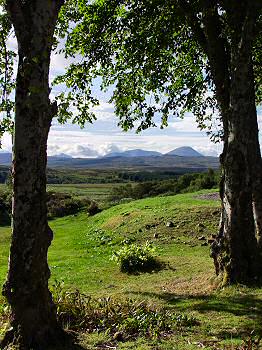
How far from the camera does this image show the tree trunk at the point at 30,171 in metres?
8.66

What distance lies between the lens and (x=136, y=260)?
21.4 metres

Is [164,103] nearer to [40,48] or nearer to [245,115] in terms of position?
[245,115]

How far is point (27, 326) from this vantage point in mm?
8984

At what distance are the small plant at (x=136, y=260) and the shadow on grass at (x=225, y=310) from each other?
6453mm

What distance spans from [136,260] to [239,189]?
876 centimetres

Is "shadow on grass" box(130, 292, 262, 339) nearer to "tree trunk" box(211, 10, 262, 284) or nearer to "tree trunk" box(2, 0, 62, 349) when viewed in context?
"tree trunk" box(211, 10, 262, 284)

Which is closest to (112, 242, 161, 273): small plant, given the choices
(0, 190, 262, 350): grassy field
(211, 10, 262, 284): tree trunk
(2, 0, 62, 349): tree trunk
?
(0, 190, 262, 350): grassy field

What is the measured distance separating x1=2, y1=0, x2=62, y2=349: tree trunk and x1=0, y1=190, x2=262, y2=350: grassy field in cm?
145

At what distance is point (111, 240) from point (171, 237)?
5.69m

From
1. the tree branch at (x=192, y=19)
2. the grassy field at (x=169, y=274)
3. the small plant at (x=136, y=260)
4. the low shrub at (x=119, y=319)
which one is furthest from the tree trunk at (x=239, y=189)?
the small plant at (x=136, y=260)

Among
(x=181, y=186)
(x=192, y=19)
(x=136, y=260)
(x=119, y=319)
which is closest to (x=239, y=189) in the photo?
(x=119, y=319)

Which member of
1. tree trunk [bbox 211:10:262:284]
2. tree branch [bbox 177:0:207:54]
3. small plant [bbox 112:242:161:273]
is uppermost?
tree branch [bbox 177:0:207:54]

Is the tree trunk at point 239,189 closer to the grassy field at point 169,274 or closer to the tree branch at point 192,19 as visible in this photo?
the grassy field at point 169,274

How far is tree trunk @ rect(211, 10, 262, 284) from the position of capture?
13859 millimetres
